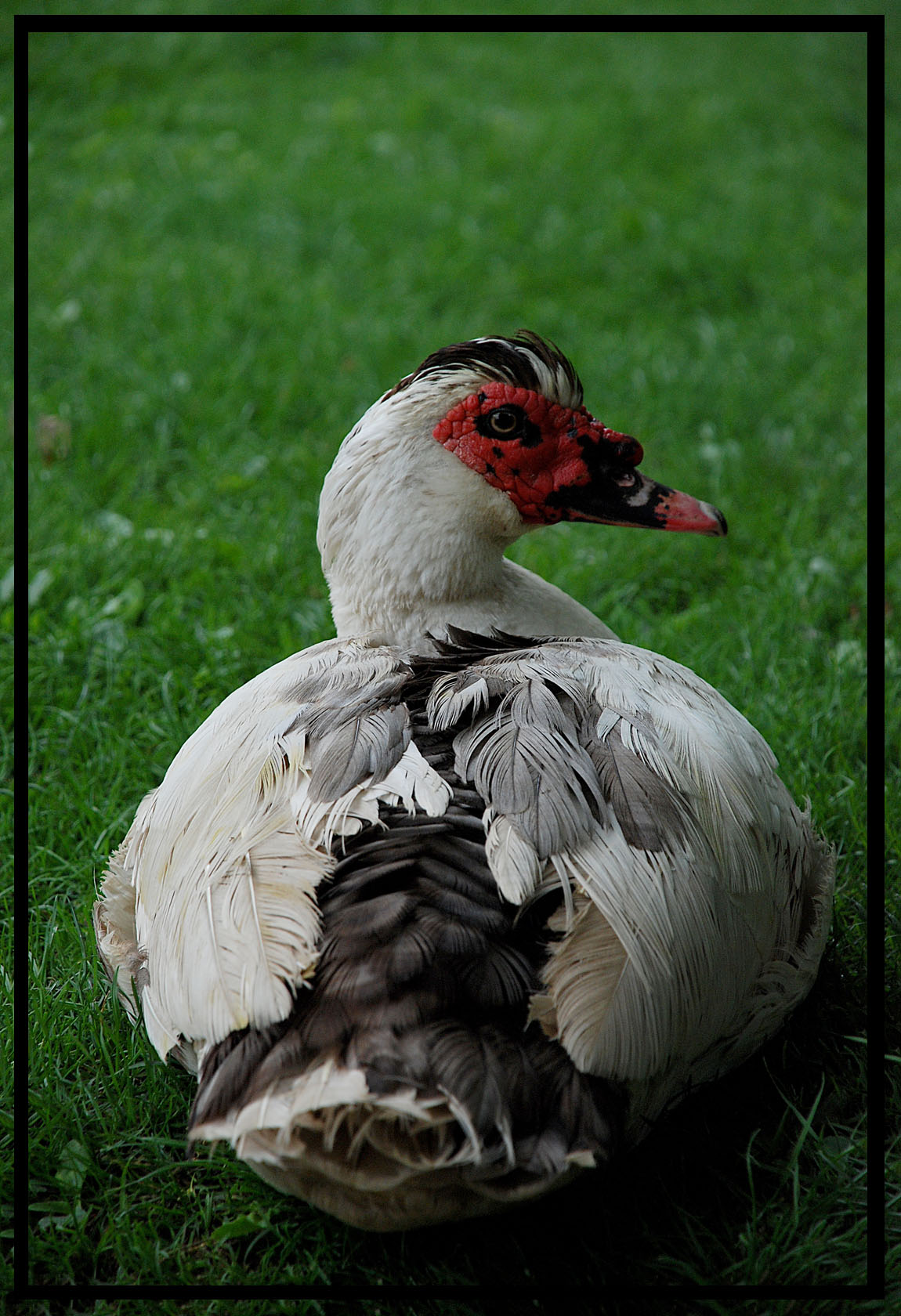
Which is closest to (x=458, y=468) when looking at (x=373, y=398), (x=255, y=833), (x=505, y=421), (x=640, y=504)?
(x=505, y=421)

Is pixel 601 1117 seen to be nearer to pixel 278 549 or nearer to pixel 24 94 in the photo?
pixel 24 94

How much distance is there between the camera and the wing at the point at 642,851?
5.90 ft

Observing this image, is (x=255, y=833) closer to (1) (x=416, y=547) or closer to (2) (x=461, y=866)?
(2) (x=461, y=866)

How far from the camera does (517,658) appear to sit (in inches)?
89.1

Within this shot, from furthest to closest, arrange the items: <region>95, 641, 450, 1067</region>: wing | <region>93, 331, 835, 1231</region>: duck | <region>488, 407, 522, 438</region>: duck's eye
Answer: <region>488, 407, 522, 438</region>: duck's eye
<region>95, 641, 450, 1067</region>: wing
<region>93, 331, 835, 1231</region>: duck

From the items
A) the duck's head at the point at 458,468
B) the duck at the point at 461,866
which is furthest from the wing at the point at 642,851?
the duck's head at the point at 458,468

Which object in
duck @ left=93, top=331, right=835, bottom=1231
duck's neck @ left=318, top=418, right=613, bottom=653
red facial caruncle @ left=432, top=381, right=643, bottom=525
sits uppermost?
red facial caruncle @ left=432, top=381, right=643, bottom=525

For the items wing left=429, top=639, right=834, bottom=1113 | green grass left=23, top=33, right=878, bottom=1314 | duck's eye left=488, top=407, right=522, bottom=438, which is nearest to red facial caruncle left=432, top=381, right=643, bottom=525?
duck's eye left=488, top=407, right=522, bottom=438

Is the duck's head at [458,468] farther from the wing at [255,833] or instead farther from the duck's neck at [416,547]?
the wing at [255,833]

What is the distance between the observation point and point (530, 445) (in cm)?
246

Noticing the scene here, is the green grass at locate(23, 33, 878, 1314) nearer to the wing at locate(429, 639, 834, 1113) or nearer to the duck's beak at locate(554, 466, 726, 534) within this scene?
the wing at locate(429, 639, 834, 1113)

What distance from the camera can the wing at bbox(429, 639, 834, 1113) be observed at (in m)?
1.80

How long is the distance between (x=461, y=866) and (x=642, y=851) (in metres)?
0.29

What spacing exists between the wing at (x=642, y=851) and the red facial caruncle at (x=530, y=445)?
0.34 metres
